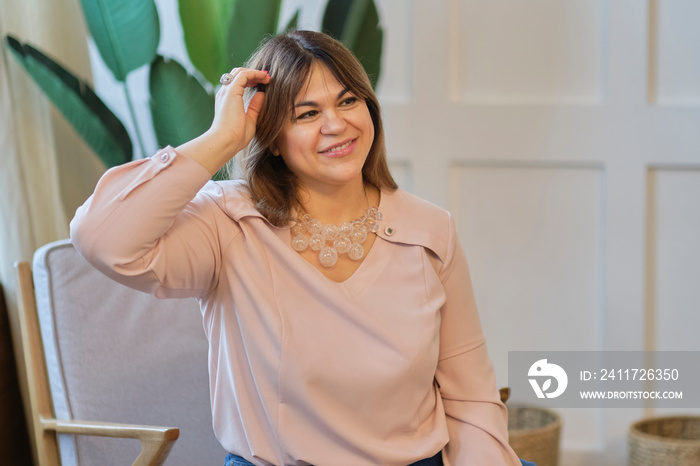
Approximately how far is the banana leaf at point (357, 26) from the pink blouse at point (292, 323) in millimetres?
796

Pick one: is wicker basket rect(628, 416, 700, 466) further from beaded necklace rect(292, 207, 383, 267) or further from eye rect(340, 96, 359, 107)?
eye rect(340, 96, 359, 107)

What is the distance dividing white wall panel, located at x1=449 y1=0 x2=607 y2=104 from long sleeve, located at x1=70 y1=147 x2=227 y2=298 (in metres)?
1.50

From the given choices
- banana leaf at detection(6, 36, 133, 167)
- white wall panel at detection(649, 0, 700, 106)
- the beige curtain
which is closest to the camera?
banana leaf at detection(6, 36, 133, 167)

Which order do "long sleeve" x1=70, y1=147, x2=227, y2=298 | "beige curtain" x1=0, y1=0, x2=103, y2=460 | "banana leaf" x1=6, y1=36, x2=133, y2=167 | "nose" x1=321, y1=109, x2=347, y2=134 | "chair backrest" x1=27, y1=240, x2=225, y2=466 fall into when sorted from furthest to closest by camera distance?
"beige curtain" x1=0, y1=0, x2=103, y2=460 < "banana leaf" x1=6, y1=36, x2=133, y2=167 < "chair backrest" x1=27, y1=240, x2=225, y2=466 < "nose" x1=321, y1=109, x2=347, y2=134 < "long sleeve" x1=70, y1=147, x2=227, y2=298

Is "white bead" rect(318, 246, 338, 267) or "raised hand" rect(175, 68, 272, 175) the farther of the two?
"white bead" rect(318, 246, 338, 267)

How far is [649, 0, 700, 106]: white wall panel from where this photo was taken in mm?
2484

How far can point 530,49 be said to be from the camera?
2521 mm

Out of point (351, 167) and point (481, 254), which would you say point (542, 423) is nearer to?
point (481, 254)

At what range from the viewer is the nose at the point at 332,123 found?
1.33 m

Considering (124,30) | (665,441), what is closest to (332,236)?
(124,30)

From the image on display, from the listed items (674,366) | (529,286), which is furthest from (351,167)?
(674,366)

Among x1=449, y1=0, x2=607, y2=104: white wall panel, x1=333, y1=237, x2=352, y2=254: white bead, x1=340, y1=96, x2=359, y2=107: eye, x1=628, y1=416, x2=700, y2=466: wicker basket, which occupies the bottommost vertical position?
x1=628, y1=416, x2=700, y2=466: wicker basket

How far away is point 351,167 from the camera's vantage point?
1357mm

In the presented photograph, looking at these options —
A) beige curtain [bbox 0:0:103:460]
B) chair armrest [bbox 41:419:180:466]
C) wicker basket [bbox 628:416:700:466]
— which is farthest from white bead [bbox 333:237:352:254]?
wicker basket [bbox 628:416:700:466]
